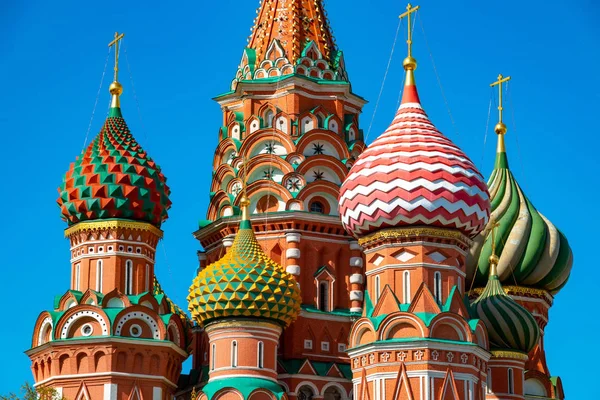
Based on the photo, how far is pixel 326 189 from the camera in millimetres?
39562

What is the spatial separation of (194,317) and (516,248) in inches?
315

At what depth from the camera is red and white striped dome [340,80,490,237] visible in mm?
35031

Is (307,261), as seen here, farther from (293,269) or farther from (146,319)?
(146,319)

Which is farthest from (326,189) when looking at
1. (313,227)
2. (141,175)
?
(141,175)

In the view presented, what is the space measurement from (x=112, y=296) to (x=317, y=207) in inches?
209

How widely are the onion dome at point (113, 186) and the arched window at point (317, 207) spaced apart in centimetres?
325

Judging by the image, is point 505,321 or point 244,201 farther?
A: point 244,201

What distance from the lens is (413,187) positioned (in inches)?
1379

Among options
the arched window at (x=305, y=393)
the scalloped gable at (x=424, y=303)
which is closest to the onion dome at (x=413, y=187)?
the scalloped gable at (x=424, y=303)

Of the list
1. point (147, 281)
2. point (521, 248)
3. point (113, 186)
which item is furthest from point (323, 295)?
point (113, 186)

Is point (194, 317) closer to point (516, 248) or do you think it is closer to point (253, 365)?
point (253, 365)

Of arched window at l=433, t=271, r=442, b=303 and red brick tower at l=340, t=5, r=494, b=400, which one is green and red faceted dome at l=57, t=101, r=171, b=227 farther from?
arched window at l=433, t=271, r=442, b=303

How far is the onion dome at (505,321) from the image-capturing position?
37.2 meters

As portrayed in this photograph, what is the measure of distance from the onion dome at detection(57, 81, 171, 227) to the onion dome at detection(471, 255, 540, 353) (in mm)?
7029
